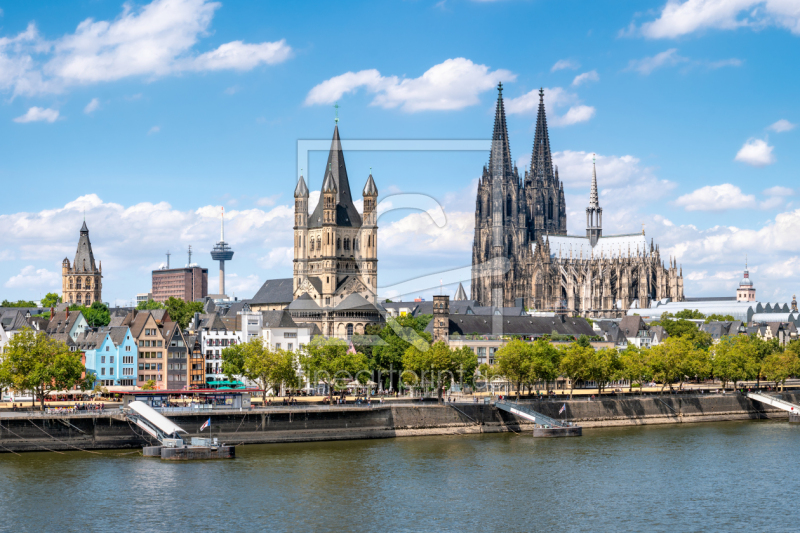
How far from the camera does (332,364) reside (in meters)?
104

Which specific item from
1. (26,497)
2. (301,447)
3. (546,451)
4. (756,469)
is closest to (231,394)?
(301,447)

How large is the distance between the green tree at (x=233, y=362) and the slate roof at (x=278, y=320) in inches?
606

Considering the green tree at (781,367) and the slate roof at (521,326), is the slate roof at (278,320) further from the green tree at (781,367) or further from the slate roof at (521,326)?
the green tree at (781,367)

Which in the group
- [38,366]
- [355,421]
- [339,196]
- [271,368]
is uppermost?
[339,196]

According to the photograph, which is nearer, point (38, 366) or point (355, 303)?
point (38, 366)

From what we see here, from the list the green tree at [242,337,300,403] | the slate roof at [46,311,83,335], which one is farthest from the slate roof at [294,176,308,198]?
the green tree at [242,337,300,403]

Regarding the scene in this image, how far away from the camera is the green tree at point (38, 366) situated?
3442 inches

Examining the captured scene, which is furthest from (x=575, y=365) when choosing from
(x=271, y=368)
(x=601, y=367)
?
(x=271, y=368)

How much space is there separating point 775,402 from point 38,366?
3022 inches

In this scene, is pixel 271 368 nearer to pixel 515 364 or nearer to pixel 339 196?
pixel 515 364

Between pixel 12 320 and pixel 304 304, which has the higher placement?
pixel 304 304

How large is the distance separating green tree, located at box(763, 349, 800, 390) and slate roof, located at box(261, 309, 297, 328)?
60.6 m

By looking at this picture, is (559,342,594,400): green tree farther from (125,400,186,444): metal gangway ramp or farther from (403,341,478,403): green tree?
(125,400,186,444): metal gangway ramp

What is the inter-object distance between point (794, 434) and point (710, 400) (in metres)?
17.1
